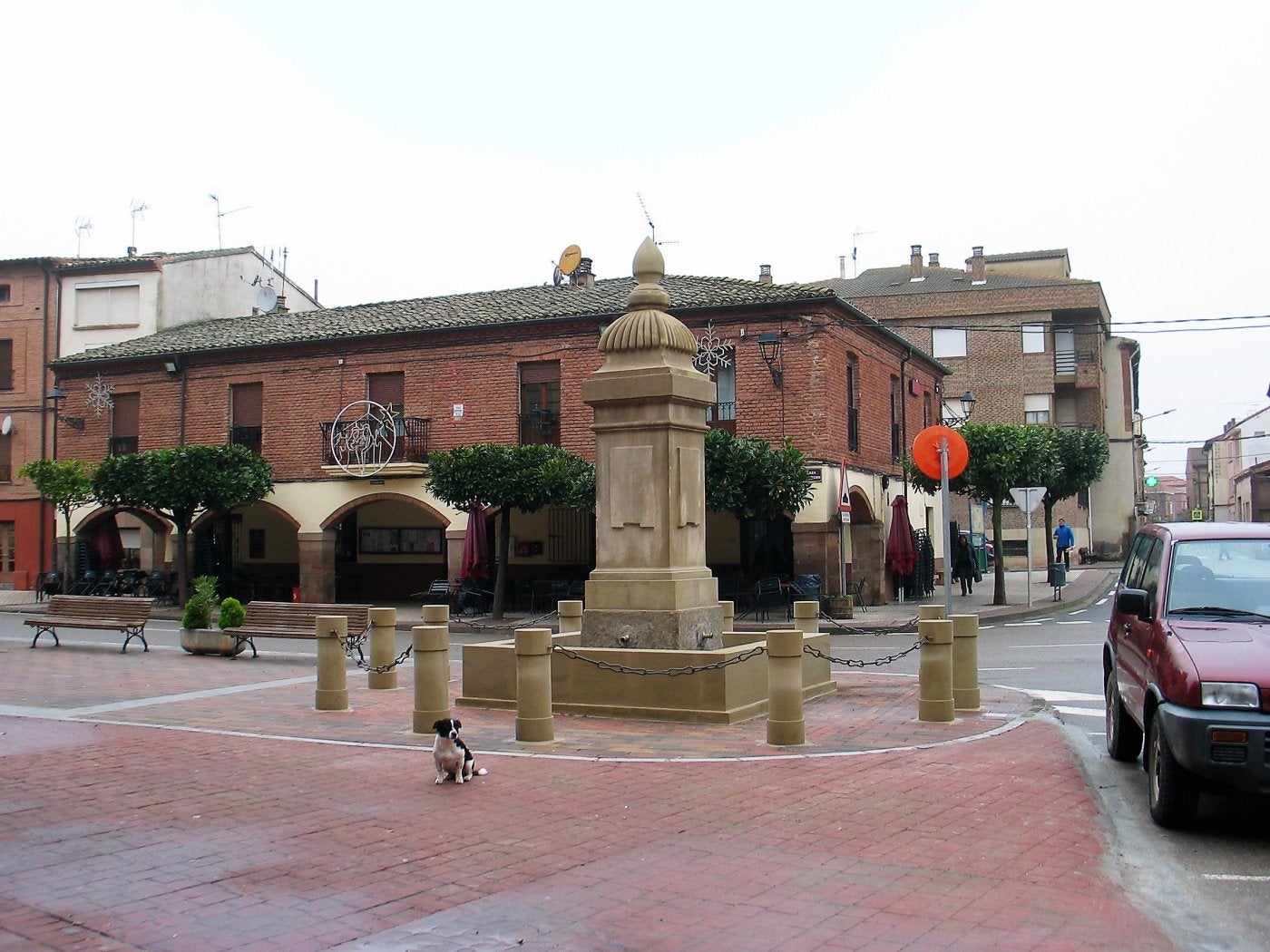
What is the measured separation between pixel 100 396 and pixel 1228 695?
3134 centimetres

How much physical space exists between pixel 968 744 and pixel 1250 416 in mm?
75026

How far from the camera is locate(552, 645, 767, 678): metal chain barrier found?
32.1 feet

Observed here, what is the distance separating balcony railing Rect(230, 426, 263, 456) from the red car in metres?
24.9

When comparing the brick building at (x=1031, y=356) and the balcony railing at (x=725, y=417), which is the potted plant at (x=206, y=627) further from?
the brick building at (x=1031, y=356)

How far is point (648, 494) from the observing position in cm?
1066

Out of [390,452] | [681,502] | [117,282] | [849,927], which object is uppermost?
[117,282]

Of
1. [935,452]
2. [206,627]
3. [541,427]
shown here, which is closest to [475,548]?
[541,427]

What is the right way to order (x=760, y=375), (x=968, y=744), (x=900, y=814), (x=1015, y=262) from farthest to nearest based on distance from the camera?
(x=1015, y=262)
(x=760, y=375)
(x=968, y=744)
(x=900, y=814)

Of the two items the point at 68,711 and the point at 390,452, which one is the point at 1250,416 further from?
the point at 68,711

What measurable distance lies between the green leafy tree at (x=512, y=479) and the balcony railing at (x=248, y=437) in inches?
313

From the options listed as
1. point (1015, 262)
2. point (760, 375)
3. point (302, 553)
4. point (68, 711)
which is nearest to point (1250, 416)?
point (1015, 262)

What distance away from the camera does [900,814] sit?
6754 mm

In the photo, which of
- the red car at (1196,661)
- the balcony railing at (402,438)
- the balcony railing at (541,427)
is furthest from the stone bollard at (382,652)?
the balcony railing at (402,438)

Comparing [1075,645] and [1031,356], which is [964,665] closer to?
[1075,645]
